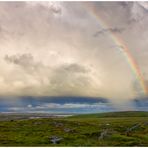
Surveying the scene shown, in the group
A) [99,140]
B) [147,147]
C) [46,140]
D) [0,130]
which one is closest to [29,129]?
[0,130]

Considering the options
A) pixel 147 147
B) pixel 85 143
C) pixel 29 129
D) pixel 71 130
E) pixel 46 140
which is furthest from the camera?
pixel 29 129

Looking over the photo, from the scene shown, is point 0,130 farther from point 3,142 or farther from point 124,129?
point 124,129

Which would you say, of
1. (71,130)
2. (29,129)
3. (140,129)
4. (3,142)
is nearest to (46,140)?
(3,142)

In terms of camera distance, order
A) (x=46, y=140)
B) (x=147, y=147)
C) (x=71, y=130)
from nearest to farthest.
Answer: (x=147, y=147) → (x=46, y=140) → (x=71, y=130)

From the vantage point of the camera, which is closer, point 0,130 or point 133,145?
point 133,145

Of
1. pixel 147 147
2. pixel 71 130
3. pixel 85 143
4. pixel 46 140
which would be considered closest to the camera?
pixel 147 147

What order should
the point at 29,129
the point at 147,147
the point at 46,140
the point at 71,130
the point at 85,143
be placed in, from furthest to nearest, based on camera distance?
the point at 29,129
the point at 71,130
the point at 46,140
the point at 85,143
the point at 147,147

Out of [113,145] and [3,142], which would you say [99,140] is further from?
[3,142]

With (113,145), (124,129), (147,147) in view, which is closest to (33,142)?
(113,145)

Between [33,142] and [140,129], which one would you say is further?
[140,129]
